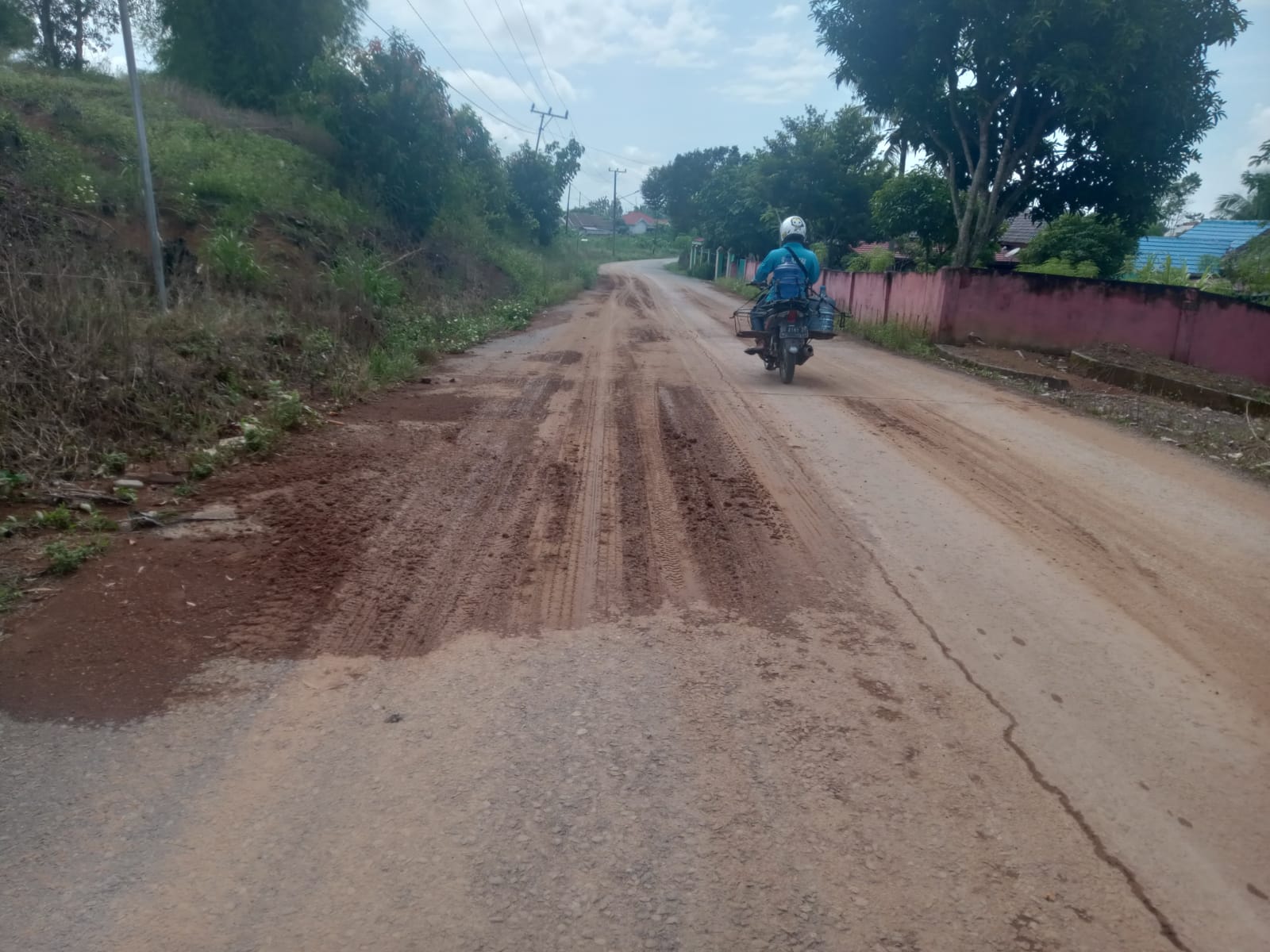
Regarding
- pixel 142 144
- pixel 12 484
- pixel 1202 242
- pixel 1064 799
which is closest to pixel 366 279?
pixel 142 144

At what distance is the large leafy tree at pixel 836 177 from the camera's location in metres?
32.2

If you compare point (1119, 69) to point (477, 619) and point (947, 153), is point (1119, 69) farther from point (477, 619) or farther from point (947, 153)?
point (477, 619)

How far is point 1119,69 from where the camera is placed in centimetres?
1473

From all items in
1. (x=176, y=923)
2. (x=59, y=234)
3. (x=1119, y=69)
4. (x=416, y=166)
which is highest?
(x=1119, y=69)

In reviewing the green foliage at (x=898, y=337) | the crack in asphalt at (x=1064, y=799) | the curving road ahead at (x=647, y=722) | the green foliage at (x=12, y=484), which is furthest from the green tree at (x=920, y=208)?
the green foliage at (x=12, y=484)

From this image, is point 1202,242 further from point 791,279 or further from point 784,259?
point 791,279

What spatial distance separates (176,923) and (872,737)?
221 cm

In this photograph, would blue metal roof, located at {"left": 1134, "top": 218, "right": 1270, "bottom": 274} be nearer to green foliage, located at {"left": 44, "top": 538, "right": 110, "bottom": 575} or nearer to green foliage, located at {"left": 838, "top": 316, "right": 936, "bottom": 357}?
green foliage, located at {"left": 838, "top": 316, "right": 936, "bottom": 357}

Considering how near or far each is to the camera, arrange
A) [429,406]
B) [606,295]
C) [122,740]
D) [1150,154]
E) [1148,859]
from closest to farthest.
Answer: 1. [1148,859]
2. [122,740]
3. [429,406]
4. [1150,154]
5. [606,295]

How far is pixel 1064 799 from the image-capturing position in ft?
9.27

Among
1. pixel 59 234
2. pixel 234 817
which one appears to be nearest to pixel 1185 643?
pixel 234 817

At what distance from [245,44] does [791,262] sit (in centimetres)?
1759

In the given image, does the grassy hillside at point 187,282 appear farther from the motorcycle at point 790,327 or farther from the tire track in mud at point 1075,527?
the tire track in mud at point 1075,527

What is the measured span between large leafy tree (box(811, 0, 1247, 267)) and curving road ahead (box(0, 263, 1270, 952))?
11.9m
